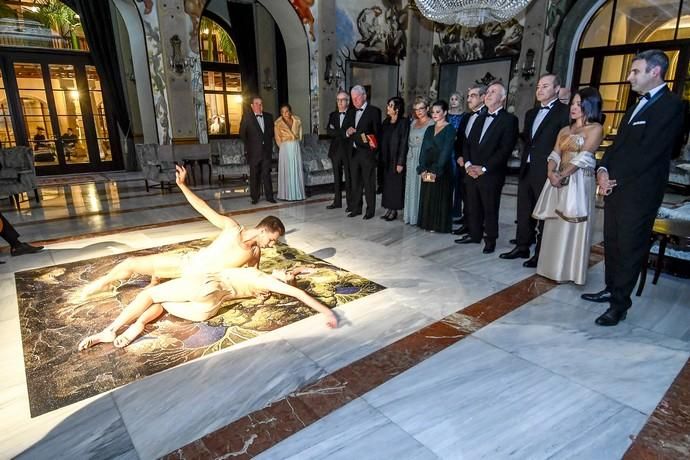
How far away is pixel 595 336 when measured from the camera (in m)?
2.65

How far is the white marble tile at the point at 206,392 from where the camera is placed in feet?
6.07

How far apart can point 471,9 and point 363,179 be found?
2.85 metres

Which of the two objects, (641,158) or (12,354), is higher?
(641,158)

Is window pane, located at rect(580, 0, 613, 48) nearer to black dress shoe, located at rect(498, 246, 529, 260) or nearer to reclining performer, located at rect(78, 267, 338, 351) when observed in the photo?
black dress shoe, located at rect(498, 246, 529, 260)

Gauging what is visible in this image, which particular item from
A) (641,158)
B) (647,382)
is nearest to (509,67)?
(641,158)

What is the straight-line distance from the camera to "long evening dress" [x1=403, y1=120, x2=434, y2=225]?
5043 mm

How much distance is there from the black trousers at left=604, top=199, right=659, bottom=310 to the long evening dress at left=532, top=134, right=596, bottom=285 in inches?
15.8

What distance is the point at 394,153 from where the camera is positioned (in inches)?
209

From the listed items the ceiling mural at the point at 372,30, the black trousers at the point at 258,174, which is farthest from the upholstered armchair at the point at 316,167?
the ceiling mural at the point at 372,30

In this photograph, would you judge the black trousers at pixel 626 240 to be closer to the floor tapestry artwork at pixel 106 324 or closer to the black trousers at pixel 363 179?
the floor tapestry artwork at pixel 106 324

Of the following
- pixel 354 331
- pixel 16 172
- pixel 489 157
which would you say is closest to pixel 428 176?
pixel 489 157

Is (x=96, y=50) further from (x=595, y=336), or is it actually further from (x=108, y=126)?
(x=595, y=336)

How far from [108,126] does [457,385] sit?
12.2m

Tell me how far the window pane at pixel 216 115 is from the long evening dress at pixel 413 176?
31.2 ft
